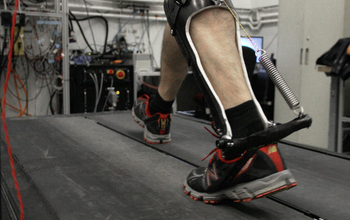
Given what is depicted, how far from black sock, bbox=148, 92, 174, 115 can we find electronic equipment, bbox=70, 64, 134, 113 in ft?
6.61

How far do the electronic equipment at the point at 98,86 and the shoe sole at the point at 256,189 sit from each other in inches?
107

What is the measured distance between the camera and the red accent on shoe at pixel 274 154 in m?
0.77

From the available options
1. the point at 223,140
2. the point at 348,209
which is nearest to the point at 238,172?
the point at 223,140

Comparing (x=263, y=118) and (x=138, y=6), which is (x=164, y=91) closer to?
(x=263, y=118)

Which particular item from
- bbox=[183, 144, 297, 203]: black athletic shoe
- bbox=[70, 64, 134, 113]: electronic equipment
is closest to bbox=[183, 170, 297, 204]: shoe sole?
bbox=[183, 144, 297, 203]: black athletic shoe

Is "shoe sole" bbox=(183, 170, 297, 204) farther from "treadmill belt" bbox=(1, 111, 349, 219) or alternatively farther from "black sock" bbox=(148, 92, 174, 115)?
"black sock" bbox=(148, 92, 174, 115)

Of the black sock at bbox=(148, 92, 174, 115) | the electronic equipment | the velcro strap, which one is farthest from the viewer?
the electronic equipment

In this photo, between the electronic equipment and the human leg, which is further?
the electronic equipment

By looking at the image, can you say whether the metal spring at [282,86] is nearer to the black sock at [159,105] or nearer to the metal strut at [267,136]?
the metal strut at [267,136]

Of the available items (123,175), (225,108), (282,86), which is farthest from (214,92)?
(123,175)

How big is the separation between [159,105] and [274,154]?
75 centimetres

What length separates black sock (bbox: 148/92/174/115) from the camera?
1.45 metres

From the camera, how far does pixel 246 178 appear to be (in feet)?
2.59

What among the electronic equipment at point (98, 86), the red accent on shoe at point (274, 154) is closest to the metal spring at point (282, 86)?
the red accent on shoe at point (274, 154)
